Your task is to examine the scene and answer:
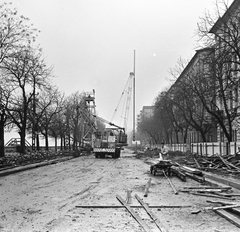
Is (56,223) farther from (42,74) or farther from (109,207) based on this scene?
(42,74)

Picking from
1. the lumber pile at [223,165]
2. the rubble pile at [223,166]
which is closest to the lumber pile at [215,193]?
the rubble pile at [223,166]

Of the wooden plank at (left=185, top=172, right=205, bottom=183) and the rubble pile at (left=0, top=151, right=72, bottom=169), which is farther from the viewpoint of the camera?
the rubble pile at (left=0, top=151, right=72, bottom=169)

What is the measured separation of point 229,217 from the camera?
7.35 metres

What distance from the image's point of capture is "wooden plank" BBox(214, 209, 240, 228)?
694 cm

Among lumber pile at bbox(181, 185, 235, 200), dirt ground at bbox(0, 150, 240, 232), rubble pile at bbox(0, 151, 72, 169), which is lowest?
rubble pile at bbox(0, 151, 72, 169)

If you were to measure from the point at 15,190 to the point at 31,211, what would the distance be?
4408mm

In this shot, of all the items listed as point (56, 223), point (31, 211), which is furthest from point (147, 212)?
point (31, 211)

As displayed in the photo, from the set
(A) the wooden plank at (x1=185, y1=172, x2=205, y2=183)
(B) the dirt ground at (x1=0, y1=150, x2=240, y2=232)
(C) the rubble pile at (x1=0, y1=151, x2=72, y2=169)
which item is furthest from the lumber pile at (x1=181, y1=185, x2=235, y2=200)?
(C) the rubble pile at (x1=0, y1=151, x2=72, y2=169)

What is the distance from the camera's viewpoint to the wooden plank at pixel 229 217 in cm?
694

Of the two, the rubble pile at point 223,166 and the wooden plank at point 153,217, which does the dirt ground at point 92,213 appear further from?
the rubble pile at point 223,166

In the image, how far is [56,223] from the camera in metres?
7.02

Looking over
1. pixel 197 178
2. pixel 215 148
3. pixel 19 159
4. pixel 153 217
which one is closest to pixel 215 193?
pixel 153 217

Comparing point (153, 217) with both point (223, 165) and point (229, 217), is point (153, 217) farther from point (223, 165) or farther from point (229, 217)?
point (223, 165)

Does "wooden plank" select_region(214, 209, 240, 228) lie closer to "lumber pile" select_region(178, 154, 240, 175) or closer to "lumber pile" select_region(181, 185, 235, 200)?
"lumber pile" select_region(181, 185, 235, 200)
